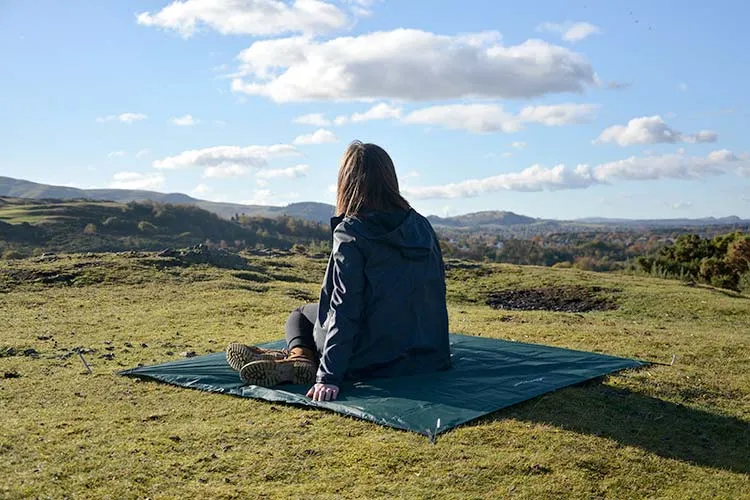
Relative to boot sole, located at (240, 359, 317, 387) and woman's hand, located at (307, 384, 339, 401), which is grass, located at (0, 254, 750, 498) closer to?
woman's hand, located at (307, 384, 339, 401)

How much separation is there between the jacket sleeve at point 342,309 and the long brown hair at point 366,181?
33 cm

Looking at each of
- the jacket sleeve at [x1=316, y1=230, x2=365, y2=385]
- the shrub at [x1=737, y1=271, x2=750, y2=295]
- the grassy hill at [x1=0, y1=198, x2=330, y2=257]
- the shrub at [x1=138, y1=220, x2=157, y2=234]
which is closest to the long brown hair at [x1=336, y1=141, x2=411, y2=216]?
the jacket sleeve at [x1=316, y1=230, x2=365, y2=385]

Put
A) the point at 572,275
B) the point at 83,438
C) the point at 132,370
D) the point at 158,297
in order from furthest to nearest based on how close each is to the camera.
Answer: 1. the point at 572,275
2. the point at 158,297
3. the point at 132,370
4. the point at 83,438

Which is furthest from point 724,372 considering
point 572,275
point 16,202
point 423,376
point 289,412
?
point 16,202

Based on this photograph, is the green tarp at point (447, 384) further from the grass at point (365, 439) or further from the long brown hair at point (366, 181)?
the long brown hair at point (366, 181)

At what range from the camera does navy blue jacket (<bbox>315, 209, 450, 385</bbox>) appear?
5.95m

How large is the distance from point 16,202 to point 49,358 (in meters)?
80.5

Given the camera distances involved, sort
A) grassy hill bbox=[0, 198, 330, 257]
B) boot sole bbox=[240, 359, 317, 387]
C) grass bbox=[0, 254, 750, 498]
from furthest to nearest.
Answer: grassy hill bbox=[0, 198, 330, 257], boot sole bbox=[240, 359, 317, 387], grass bbox=[0, 254, 750, 498]

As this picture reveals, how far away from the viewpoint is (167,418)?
575 cm

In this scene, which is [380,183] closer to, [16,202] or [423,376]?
[423,376]

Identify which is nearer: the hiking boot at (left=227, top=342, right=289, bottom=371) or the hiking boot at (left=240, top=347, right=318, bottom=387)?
the hiking boot at (left=240, top=347, right=318, bottom=387)

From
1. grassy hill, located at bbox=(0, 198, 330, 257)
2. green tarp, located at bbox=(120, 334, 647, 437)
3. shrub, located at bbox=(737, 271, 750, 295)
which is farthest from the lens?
grassy hill, located at bbox=(0, 198, 330, 257)

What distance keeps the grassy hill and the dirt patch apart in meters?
29.7

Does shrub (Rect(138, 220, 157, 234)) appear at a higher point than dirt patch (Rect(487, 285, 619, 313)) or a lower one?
higher
